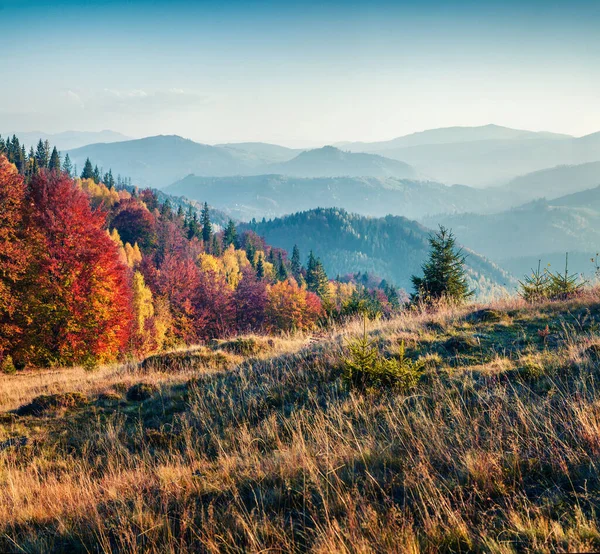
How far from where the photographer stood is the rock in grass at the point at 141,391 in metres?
8.61

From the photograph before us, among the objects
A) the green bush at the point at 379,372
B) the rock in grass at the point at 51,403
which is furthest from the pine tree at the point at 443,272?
the rock in grass at the point at 51,403

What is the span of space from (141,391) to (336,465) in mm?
6193

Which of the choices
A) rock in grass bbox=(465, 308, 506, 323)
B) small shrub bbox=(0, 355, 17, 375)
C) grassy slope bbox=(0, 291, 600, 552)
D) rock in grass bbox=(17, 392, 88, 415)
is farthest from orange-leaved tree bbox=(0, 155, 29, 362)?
rock in grass bbox=(465, 308, 506, 323)

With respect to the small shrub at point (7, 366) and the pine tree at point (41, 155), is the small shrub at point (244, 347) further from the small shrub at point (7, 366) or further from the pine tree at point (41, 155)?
the pine tree at point (41, 155)

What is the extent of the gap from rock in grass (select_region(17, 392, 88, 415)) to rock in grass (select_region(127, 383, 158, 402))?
3.27ft

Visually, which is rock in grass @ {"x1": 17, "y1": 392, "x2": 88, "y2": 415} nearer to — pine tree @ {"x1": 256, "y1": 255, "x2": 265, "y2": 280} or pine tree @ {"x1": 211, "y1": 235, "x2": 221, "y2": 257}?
pine tree @ {"x1": 256, "y1": 255, "x2": 265, "y2": 280}

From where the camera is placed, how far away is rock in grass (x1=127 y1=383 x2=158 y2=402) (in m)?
8.61

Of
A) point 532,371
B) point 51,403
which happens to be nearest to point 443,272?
point 532,371

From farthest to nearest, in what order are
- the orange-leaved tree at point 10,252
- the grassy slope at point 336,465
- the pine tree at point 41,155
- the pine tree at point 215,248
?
the pine tree at point 41,155 → the pine tree at point 215,248 → the orange-leaved tree at point 10,252 → the grassy slope at point 336,465

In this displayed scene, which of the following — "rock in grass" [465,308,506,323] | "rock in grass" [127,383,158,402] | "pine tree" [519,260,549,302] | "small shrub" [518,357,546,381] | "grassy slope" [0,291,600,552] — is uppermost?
"pine tree" [519,260,549,302]

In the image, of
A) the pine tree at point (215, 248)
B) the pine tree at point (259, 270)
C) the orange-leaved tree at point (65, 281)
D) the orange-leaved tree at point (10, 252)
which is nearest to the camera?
the orange-leaved tree at point (10, 252)

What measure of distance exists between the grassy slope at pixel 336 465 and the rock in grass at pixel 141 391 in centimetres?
67

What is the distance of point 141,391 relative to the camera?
871cm

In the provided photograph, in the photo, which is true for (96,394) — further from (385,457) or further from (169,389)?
(385,457)
